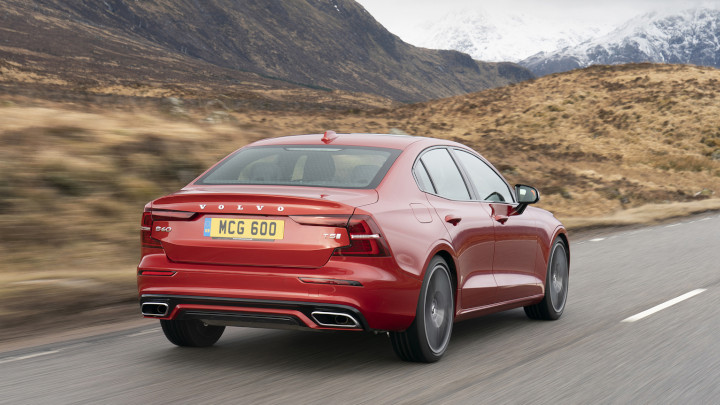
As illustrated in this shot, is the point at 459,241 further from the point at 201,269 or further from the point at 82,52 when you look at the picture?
the point at 82,52

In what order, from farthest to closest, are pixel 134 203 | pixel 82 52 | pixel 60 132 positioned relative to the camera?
1. pixel 82 52
2. pixel 60 132
3. pixel 134 203

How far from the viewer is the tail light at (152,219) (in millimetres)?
5418

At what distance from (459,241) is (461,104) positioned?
6039 centimetres

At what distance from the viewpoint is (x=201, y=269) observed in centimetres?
529

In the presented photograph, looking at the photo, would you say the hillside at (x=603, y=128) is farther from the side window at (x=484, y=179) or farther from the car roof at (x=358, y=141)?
the car roof at (x=358, y=141)

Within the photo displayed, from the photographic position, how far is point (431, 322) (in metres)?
5.76

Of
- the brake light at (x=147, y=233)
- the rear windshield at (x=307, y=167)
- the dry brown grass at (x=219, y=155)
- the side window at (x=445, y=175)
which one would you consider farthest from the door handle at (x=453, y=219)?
the dry brown grass at (x=219, y=155)

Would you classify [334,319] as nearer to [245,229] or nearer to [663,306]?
[245,229]

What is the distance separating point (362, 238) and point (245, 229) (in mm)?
663

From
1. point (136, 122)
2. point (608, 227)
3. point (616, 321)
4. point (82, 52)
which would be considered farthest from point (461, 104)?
point (82, 52)

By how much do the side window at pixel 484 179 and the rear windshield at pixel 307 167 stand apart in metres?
1.03

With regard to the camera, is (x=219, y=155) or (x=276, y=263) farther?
(x=219, y=155)

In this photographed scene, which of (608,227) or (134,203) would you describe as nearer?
(134,203)

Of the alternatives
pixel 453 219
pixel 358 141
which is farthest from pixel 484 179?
pixel 358 141
